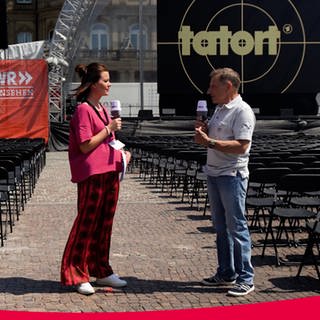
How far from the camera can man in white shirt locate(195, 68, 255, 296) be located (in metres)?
5.18

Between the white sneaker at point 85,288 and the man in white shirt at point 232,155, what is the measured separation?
106 cm

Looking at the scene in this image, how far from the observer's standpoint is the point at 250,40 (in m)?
29.3

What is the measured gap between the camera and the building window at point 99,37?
156 ft

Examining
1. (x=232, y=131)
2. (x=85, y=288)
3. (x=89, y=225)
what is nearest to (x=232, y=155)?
(x=232, y=131)

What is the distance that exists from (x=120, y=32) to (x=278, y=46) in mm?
17719

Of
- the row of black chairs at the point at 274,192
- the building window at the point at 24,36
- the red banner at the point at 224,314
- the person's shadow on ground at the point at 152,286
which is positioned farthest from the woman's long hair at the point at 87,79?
the building window at the point at 24,36

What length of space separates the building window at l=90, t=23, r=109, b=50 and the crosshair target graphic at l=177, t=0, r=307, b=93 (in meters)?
18.2

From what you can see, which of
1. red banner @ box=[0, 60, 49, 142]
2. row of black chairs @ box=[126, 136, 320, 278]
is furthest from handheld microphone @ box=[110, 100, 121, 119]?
red banner @ box=[0, 60, 49, 142]

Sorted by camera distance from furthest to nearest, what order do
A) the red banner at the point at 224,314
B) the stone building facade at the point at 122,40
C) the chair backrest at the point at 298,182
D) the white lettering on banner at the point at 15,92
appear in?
the stone building facade at the point at 122,40 → the white lettering on banner at the point at 15,92 → the chair backrest at the point at 298,182 → the red banner at the point at 224,314

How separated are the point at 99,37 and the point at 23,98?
81.1 ft

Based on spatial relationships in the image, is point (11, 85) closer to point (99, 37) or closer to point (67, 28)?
point (67, 28)

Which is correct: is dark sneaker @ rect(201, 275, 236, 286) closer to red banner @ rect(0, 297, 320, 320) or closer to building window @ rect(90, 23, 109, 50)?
red banner @ rect(0, 297, 320, 320)

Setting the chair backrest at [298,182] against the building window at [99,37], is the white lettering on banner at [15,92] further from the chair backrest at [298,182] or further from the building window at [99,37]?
the building window at [99,37]

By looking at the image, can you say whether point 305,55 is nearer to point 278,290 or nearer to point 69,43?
point 69,43
